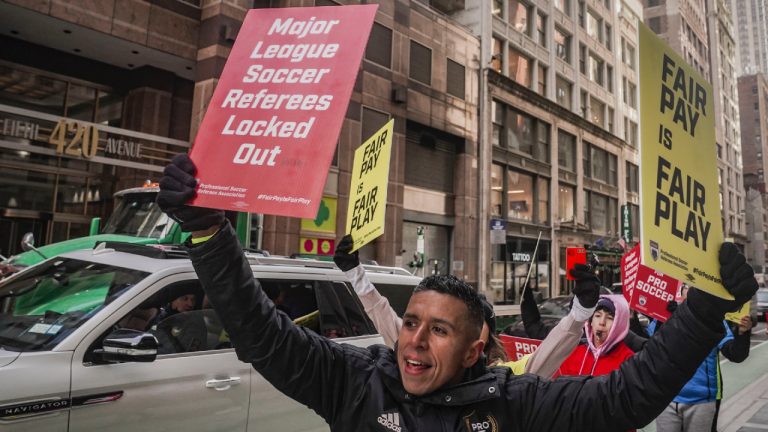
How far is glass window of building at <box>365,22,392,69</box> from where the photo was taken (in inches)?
804

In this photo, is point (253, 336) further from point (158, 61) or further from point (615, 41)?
point (615, 41)

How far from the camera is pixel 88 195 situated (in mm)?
15977

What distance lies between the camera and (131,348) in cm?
303

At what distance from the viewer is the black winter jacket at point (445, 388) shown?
5.51 ft

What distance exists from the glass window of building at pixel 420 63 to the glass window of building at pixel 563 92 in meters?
12.5

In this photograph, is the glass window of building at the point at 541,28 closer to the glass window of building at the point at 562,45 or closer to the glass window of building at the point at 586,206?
the glass window of building at the point at 562,45

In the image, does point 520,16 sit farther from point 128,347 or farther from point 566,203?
point 128,347

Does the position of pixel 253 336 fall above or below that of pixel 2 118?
below

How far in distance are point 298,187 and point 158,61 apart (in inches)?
656

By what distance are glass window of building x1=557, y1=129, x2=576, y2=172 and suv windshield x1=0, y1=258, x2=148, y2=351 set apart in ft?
101

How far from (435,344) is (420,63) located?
72.8 feet

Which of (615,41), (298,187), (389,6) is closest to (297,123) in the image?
(298,187)

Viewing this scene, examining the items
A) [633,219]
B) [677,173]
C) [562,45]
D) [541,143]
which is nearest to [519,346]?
[677,173]

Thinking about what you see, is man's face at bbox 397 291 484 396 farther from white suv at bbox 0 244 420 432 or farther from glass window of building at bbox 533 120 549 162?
glass window of building at bbox 533 120 549 162
